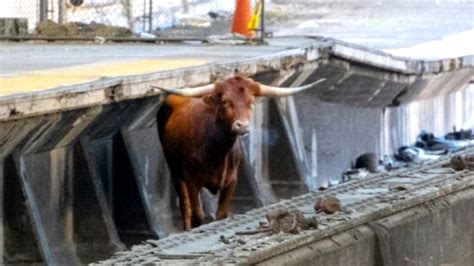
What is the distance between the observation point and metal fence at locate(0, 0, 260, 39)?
25.4 m

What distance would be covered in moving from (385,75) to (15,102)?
40.1 feet

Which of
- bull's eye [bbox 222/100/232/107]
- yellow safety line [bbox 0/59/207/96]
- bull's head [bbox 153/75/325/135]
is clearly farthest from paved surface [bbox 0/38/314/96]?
bull's eye [bbox 222/100/232/107]

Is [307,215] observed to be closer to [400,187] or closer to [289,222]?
[289,222]

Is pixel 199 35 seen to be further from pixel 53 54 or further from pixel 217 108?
pixel 217 108

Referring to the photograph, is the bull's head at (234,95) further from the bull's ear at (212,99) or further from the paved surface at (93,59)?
the paved surface at (93,59)

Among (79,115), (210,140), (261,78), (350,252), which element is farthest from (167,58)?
(350,252)

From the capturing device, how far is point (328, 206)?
30.5 feet

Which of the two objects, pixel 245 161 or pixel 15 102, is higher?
pixel 15 102

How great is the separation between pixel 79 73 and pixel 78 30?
8.34 metres

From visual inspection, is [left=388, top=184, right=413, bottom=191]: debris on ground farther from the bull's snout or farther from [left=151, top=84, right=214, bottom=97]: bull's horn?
[left=151, top=84, right=214, bottom=97]: bull's horn

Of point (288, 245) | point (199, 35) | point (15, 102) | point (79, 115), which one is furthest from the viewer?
point (199, 35)

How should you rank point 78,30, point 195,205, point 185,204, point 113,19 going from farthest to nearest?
point 113,19
point 78,30
point 185,204
point 195,205

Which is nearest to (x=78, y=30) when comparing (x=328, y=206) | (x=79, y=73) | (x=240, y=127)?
(x=79, y=73)

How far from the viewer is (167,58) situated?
20.5 m
